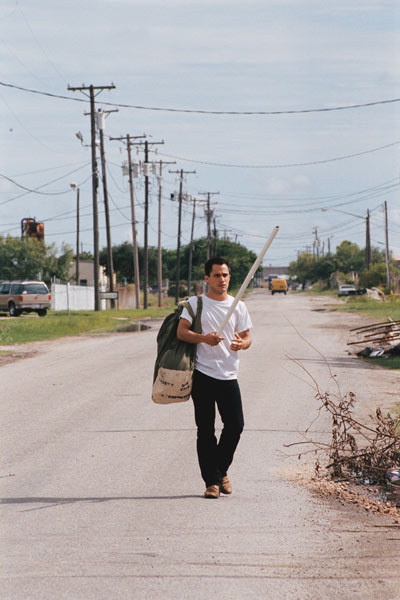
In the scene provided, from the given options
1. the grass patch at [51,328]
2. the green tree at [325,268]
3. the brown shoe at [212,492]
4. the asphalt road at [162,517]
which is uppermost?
the green tree at [325,268]

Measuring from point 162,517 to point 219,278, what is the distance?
1.81 metres

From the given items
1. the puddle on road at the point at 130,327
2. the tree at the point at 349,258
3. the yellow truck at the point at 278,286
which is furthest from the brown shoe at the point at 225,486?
the tree at the point at 349,258

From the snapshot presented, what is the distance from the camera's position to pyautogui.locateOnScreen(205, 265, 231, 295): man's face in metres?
6.63

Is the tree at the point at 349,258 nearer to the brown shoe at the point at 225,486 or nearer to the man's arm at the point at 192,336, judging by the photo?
the brown shoe at the point at 225,486

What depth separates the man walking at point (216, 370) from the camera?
21.6 ft

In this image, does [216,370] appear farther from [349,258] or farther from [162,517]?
[349,258]

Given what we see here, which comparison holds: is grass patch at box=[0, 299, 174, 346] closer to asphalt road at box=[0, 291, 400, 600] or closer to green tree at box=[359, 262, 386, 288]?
asphalt road at box=[0, 291, 400, 600]

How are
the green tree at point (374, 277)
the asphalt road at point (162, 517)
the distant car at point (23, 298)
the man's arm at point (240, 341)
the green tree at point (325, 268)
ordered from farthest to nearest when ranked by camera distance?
1. the green tree at point (325, 268)
2. the green tree at point (374, 277)
3. the distant car at point (23, 298)
4. the man's arm at point (240, 341)
5. the asphalt road at point (162, 517)

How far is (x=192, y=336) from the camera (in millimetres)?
6469

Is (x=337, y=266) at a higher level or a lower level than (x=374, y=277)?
higher

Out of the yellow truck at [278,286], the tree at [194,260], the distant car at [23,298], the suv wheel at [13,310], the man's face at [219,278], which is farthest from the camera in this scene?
the yellow truck at [278,286]

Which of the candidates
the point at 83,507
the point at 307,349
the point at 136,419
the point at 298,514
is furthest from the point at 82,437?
the point at 307,349

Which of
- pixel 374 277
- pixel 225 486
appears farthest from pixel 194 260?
pixel 225 486

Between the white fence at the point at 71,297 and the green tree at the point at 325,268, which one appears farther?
the green tree at the point at 325,268
